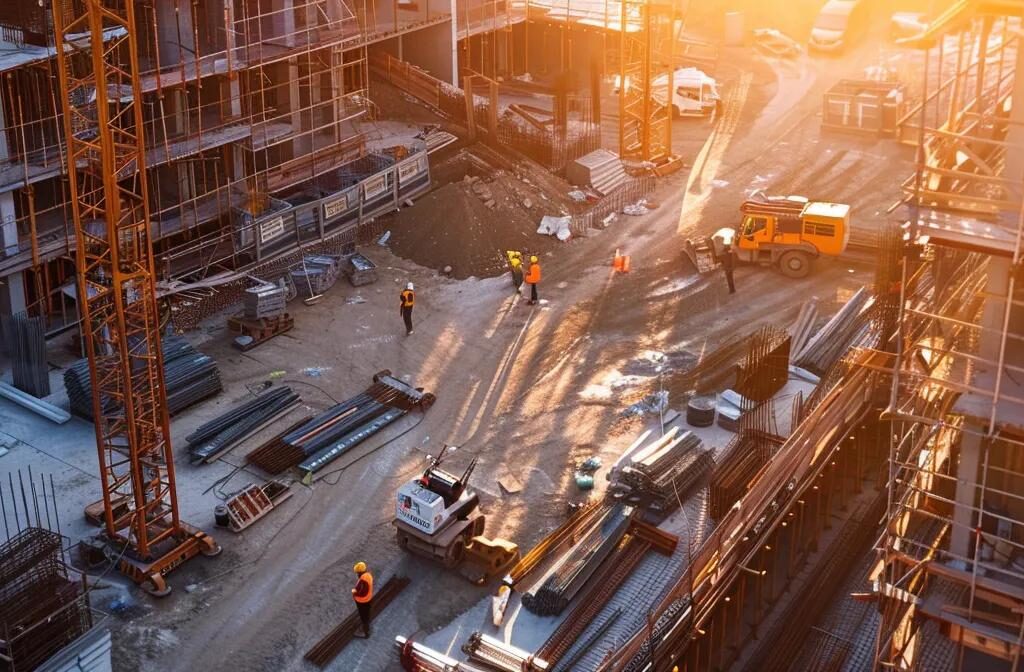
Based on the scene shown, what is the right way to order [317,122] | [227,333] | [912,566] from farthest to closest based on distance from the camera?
[317,122]
[227,333]
[912,566]

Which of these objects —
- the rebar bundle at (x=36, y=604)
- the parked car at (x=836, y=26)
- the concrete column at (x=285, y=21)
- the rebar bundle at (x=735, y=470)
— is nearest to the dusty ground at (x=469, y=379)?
the rebar bundle at (x=36, y=604)

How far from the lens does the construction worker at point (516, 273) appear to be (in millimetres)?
36125

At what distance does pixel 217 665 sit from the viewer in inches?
894

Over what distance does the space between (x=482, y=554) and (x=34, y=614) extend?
7.85m

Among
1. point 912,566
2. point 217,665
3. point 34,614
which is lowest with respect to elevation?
point 217,665

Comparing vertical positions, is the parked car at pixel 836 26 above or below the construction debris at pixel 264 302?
above

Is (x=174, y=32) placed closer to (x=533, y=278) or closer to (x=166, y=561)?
(x=533, y=278)

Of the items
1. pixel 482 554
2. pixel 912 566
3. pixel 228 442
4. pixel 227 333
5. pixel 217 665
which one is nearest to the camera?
pixel 912 566

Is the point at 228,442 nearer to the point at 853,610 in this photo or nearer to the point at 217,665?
the point at 217,665

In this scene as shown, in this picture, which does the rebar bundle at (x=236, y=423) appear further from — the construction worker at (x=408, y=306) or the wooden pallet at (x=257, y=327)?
the construction worker at (x=408, y=306)

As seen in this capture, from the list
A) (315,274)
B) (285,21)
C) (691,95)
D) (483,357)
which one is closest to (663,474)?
(483,357)

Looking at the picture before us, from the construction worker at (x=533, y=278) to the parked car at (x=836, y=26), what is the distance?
26.5 meters

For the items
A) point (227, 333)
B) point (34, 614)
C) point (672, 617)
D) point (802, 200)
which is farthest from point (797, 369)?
point (34, 614)

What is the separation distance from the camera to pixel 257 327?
33406mm
